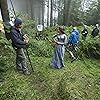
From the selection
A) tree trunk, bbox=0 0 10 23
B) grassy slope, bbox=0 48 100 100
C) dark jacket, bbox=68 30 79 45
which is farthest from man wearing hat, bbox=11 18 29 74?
dark jacket, bbox=68 30 79 45

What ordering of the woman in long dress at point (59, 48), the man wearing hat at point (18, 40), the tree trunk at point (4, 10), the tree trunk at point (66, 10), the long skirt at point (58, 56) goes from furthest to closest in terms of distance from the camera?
the tree trunk at point (66, 10) → the tree trunk at point (4, 10) → the long skirt at point (58, 56) → the woman in long dress at point (59, 48) → the man wearing hat at point (18, 40)

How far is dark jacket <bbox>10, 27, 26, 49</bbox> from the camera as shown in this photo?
7.57 meters

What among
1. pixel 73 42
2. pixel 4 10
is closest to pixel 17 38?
pixel 4 10

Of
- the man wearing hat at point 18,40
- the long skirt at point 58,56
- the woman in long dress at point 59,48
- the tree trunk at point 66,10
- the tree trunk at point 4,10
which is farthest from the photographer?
the tree trunk at point 66,10

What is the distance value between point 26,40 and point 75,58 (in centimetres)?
444

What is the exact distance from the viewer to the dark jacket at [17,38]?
7570 mm

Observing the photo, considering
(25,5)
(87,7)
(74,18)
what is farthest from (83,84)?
(25,5)

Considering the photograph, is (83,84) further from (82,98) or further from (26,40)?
(26,40)

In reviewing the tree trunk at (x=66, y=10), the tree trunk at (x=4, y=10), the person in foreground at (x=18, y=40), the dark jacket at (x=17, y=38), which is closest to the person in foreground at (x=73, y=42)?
the tree trunk at (x=4, y=10)

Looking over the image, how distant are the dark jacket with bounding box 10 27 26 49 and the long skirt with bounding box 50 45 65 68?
1.91 m

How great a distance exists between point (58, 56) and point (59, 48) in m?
0.38

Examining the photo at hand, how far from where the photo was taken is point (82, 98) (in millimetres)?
7645

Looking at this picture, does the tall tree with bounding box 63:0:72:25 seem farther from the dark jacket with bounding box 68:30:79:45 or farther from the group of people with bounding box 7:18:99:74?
the dark jacket with bounding box 68:30:79:45

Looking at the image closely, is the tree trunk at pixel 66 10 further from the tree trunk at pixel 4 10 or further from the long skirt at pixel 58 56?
the long skirt at pixel 58 56
